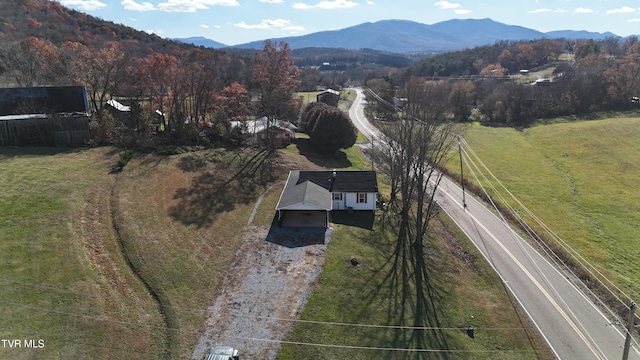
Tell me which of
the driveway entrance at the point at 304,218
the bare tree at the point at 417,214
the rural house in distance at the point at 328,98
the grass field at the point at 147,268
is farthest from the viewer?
the rural house in distance at the point at 328,98

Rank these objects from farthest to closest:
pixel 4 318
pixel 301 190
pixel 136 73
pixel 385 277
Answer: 1. pixel 136 73
2. pixel 301 190
3. pixel 385 277
4. pixel 4 318

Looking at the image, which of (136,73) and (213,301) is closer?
(213,301)

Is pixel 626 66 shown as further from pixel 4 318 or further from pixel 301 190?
pixel 4 318

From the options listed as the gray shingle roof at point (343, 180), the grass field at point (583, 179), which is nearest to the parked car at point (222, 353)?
the gray shingle roof at point (343, 180)

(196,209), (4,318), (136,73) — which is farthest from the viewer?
(136,73)

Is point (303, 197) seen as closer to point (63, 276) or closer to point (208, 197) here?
point (208, 197)

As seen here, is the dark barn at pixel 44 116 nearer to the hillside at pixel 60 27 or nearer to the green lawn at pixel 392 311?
the green lawn at pixel 392 311

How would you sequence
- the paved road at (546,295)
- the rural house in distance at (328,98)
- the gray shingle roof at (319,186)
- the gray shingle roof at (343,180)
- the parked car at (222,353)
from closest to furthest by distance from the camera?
the parked car at (222,353) < the paved road at (546,295) < the gray shingle roof at (319,186) < the gray shingle roof at (343,180) < the rural house in distance at (328,98)

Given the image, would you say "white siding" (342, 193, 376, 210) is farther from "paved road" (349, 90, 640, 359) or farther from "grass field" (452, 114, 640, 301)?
"grass field" (452, 114, 640, 301)

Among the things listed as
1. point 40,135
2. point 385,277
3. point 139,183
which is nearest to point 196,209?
point 139,183

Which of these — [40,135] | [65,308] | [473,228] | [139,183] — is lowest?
[473,228]
